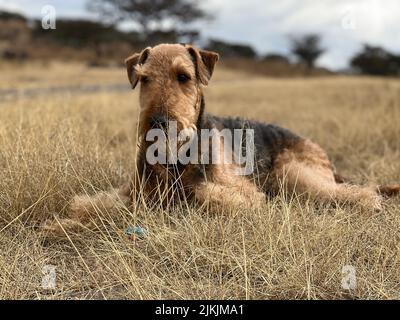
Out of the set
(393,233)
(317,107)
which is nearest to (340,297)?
(393,233)

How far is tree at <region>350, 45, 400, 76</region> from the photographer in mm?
37688

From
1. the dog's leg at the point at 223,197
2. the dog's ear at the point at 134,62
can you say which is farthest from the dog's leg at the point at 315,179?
the dog's ear at the point at 134,62

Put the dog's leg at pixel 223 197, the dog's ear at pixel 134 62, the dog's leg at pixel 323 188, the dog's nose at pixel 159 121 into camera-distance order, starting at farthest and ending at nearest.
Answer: the dog's leg at pixel 323 188
the dog's ear at pixel 134 62
the dog's leg at pixel 223 197
the dog's nose at pixel 159 121

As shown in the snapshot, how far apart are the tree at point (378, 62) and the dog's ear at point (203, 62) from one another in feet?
115

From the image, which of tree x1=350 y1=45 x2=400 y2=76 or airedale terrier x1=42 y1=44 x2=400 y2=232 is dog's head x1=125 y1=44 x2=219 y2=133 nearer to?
airedale terrier x1=42 y1=44 x2=400 y2=232

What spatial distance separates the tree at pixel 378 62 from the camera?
124 feet

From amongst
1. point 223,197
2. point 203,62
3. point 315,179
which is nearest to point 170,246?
point 223,197

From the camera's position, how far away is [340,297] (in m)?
2.75

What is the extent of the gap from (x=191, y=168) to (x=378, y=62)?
3798 centimetres

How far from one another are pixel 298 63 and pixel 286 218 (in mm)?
42642

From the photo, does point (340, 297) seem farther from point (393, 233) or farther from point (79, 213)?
point (79, 213)

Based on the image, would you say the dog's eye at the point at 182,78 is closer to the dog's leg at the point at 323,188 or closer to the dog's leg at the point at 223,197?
the dog's leg at the point at 223,197

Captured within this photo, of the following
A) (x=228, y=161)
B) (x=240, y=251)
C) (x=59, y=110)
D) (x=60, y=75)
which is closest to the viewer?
(x=240, y=251)

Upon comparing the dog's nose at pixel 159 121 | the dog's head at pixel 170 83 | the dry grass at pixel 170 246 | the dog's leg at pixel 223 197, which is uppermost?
the dog's head at pixel 170 83
